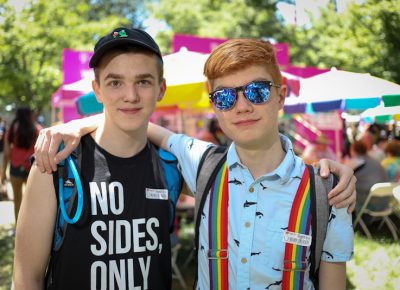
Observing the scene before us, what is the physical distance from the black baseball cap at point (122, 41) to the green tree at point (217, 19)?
66.4ft

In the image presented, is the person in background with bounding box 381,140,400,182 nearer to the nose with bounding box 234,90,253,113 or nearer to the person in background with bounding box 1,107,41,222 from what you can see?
the nose with bounding box 234,90,253,113

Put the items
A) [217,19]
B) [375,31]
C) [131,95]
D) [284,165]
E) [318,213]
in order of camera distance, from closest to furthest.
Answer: [318,213] < [284,165] < [131,95] < [375,31] < [217,19]

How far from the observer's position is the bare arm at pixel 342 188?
1.89 metres

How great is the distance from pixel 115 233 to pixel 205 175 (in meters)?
0.52

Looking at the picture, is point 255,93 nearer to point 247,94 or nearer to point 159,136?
point 247,94

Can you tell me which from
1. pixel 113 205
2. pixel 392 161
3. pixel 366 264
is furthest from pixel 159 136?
pixel 392 161

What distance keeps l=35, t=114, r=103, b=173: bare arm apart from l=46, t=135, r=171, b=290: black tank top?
0.07 m

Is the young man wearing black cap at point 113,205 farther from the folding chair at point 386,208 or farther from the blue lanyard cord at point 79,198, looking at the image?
the folding chair at point 386,208

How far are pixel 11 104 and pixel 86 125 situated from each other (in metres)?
20.0

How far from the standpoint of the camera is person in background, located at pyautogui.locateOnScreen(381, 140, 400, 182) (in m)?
7.16

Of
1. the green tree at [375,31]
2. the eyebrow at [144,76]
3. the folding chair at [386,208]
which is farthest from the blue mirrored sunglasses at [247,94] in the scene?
the folding chair at [386,208]

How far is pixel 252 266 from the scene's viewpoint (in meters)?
1.92

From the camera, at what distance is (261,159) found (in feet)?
6.82

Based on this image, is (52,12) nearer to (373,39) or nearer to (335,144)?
(335,144)
